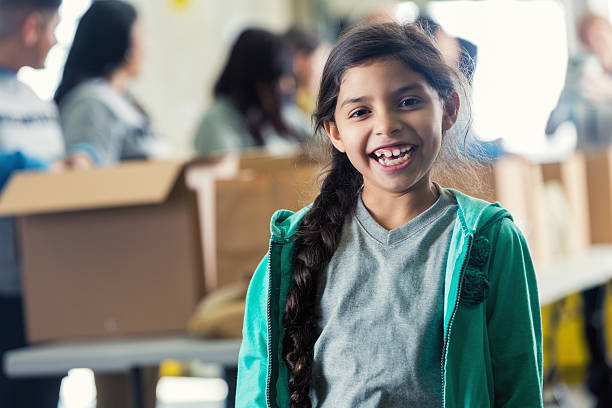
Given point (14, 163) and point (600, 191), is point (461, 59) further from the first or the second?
point (600, 191)

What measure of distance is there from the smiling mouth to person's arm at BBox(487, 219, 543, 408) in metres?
0.15

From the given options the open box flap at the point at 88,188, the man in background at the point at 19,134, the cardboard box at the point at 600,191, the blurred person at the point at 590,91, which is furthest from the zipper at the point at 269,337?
the blurred person at the point at 590,91

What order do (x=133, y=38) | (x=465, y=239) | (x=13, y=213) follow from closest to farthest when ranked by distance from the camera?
(x=465, y=239), (x=13, y=213), (x=133, y=38)

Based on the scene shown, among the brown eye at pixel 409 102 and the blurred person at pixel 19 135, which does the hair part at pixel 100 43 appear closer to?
the blurred person at pixel 19 135

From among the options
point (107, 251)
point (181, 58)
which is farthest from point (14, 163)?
point (181, 58)

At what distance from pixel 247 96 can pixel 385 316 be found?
2.18 m

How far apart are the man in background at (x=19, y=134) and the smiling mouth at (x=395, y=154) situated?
1344 millimetres

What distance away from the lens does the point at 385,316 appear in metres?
0.93

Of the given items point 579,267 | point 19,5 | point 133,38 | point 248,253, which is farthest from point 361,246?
point 579,267

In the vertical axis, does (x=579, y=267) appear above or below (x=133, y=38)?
below

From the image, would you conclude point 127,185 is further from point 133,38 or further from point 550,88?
point 550,88

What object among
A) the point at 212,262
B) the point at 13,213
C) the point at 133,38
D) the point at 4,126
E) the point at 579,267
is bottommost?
the point at 579,267

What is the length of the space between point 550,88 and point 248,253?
10.1 ft

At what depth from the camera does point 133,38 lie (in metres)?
2.57
